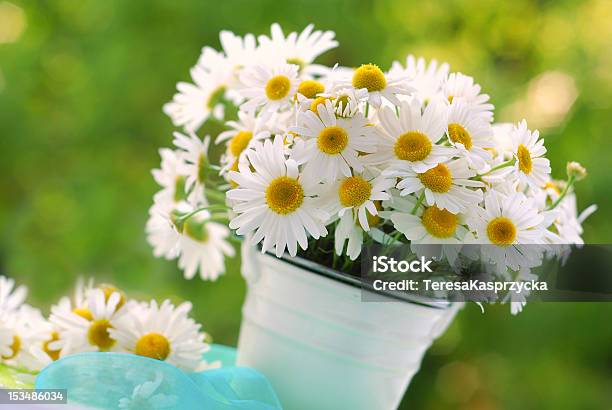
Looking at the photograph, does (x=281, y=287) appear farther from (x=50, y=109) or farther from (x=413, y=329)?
(x=50, y=109)

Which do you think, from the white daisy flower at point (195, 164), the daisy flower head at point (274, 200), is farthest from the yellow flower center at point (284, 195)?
the white daisy flower at point (195, 164)

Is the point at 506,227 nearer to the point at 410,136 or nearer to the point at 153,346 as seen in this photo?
the point at 410,136

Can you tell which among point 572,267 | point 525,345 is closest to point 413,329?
point 572,267

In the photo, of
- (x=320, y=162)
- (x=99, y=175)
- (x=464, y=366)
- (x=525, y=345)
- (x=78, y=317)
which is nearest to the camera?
(x=320, y=162)

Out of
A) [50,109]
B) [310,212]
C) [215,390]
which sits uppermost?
[50,109]

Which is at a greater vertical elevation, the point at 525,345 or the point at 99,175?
the point at 99,175

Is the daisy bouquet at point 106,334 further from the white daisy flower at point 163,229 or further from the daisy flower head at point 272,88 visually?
the daisy flower head at point 272,88
